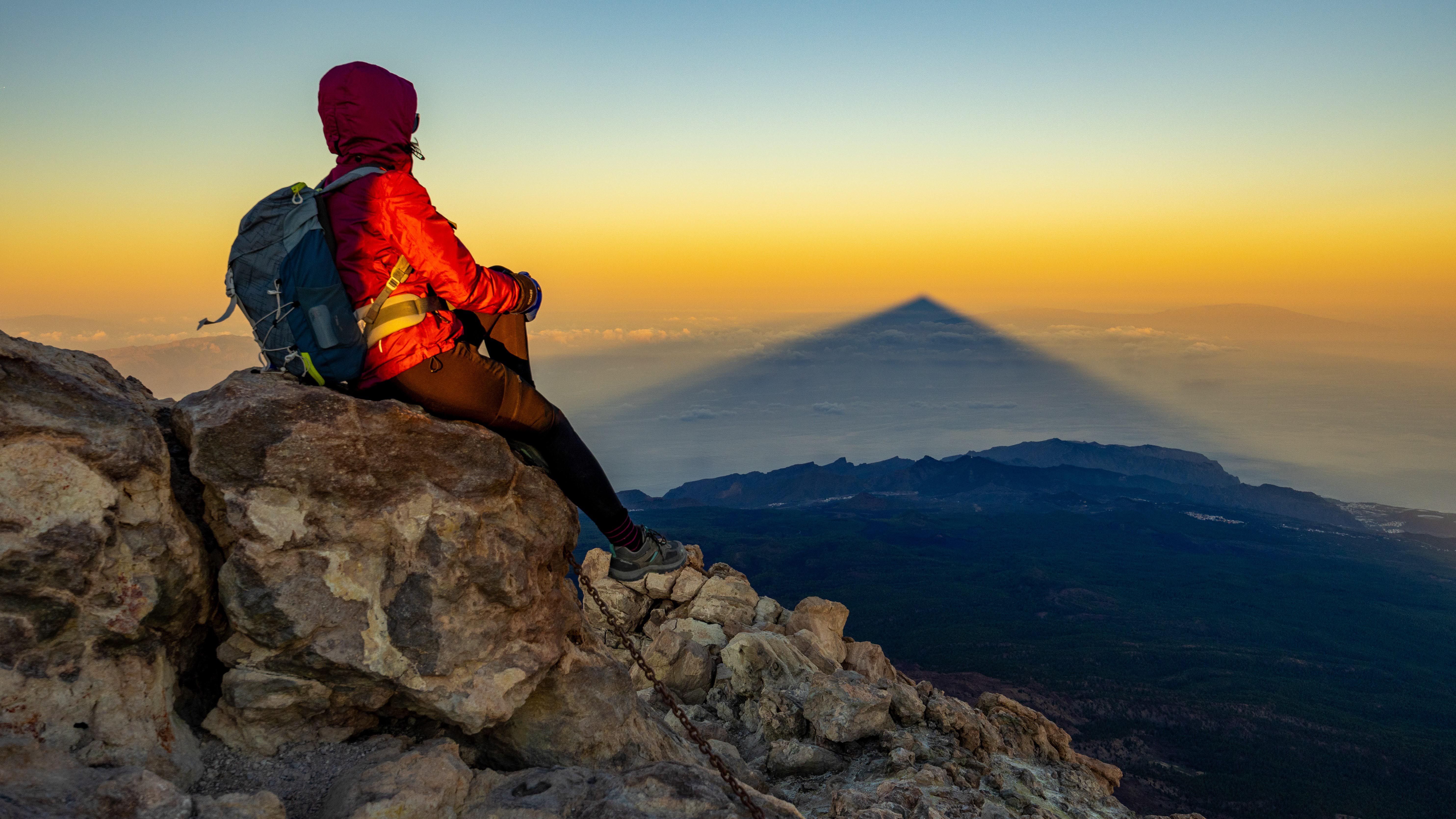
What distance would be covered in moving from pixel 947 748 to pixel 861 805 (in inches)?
136

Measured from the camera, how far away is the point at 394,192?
479 centimetres

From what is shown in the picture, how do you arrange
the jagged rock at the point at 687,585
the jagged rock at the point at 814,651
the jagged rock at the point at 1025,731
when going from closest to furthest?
the jagged rock at the point at 1025,731
the jagged rock at the point at 814,651
the jagged rock at the point at 687,585

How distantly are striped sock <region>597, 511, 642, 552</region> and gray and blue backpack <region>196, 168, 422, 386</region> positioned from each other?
9.29 ft

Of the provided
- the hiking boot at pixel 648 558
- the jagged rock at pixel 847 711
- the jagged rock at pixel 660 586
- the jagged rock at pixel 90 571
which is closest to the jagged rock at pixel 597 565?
the jagged rock at pixel 660 586

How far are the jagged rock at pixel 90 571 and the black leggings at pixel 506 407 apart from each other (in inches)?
57.7

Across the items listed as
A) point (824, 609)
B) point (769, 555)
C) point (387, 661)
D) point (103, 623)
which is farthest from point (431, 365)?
point (769, 555)

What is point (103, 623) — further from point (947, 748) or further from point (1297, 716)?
point (1297, 716)

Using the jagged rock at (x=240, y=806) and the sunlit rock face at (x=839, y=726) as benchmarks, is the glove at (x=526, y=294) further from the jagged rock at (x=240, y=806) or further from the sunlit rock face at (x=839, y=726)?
the sunlit rock face at (x=839, y=726)

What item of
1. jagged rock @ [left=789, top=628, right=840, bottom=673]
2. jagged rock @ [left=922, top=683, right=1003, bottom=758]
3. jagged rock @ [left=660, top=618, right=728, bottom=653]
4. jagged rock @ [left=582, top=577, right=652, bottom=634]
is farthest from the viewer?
jagged rock @ [left=582, top=577, right=652, bottom=634]

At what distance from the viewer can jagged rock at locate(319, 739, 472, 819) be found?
4184 millimetres

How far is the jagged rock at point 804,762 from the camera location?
962 centimetres

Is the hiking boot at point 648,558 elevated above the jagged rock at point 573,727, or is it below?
above

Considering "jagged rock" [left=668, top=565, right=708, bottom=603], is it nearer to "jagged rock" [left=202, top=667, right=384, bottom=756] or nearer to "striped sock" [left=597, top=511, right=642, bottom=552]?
"striped sock" [left=597, top=511, right=642, bottom=552]

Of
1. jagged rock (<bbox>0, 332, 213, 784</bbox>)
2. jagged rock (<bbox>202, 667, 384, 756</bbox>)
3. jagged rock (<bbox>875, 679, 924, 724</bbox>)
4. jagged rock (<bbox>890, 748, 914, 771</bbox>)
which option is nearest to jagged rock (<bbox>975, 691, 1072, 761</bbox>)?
jagged rock (<bbox>875, 679, 924, 724</bbox>)
